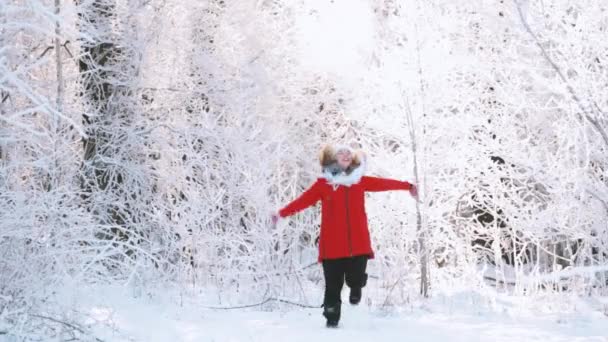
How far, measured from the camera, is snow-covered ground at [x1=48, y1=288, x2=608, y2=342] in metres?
5.78

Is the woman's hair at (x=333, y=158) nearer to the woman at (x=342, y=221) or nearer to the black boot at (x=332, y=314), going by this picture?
the woman at (x=342, y=221)

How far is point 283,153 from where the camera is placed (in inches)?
373

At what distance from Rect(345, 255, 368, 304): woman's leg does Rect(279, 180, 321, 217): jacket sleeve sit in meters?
0.56

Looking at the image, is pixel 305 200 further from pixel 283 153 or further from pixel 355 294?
pixel 283 153

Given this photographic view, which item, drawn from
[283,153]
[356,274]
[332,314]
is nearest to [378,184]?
[356,274]

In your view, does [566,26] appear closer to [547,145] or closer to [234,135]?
[547,145]

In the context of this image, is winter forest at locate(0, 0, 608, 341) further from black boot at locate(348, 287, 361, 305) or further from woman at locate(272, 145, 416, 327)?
woman at locate(272, 145, 416, 327)

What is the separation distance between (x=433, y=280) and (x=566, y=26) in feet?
12.9

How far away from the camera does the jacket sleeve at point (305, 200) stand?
254 inches

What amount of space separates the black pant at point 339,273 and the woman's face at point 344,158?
2.37 ft

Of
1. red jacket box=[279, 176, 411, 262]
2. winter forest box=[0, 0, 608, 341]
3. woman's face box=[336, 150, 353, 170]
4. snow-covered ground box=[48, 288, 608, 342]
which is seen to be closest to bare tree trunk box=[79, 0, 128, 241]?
winter forest box=[0, 0, 608, 341]

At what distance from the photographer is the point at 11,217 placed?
5156 mm

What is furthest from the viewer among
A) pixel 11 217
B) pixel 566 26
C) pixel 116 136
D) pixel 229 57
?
pixel 229 57

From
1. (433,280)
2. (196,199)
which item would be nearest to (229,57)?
(196,199)
